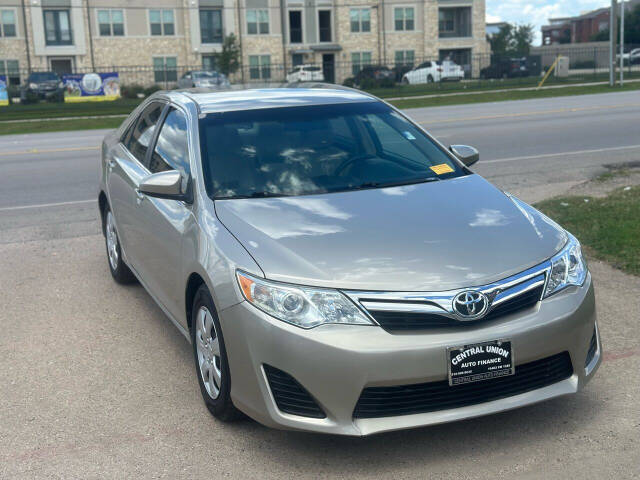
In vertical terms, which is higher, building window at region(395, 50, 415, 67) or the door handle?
building window at region(395, 50, 415, 67)

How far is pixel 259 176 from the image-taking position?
4941 mm

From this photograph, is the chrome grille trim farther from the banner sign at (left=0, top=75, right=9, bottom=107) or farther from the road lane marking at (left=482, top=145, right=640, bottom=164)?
the banner sign at (left=0, top=75, right=9, bottom=107)

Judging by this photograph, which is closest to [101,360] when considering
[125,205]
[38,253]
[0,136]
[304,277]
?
[125,205]

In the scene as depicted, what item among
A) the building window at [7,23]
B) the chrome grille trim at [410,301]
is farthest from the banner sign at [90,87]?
the chrome grille trim at [410,301]

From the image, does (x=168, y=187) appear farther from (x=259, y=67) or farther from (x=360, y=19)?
(x=360, y=19)

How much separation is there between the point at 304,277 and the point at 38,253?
17.2 feet

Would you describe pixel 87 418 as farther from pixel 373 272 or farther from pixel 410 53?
pixel 410 53

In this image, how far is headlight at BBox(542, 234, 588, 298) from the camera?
395 centimetres

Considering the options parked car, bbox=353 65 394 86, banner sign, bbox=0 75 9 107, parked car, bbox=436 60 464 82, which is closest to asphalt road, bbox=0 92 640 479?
banner sign, bbox=0 75 9 107

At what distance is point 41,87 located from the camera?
151 ft

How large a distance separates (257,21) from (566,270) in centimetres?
6135

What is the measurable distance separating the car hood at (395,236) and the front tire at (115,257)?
259 centimetres

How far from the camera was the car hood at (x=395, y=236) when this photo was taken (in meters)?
3.78

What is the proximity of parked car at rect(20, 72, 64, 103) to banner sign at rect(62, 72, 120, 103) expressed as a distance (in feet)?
7.13
